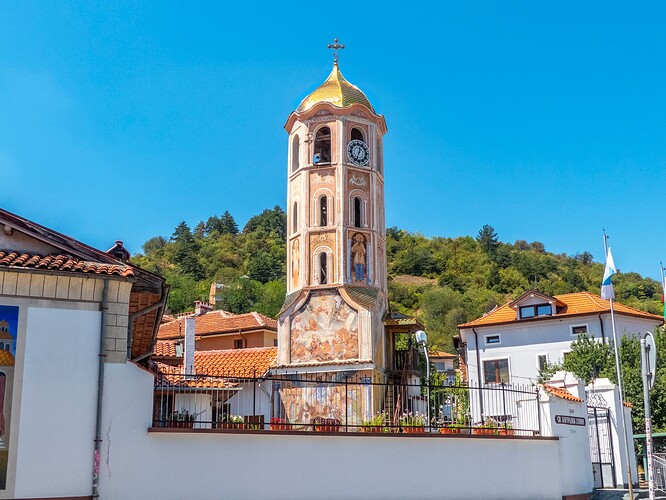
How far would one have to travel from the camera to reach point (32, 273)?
15.6 meters

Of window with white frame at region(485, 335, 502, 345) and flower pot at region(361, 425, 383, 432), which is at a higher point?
window with white frame at region(485, 335, 502, 345)

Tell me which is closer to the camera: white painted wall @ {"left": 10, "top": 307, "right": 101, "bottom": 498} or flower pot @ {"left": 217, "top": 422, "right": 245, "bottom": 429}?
white painted wall @ {"left": 10, "top": 307, "right": 101, "bottom": 498}

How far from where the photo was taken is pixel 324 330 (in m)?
35.8

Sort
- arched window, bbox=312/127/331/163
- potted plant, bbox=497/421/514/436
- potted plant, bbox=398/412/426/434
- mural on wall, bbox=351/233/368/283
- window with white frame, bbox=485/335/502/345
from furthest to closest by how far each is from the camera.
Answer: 1. window with white frame, bbox=485/335/502/345
2. arched window, bbox=312/127/331/163
3. mural on wall, bbox=351/233/368/283
4. potted plant, bbox=497/421/514/436
5. potted plant, bbox=398/412/426/434

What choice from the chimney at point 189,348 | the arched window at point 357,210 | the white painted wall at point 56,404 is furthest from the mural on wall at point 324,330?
the white painted wall at point 56,404

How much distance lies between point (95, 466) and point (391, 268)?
115279mm

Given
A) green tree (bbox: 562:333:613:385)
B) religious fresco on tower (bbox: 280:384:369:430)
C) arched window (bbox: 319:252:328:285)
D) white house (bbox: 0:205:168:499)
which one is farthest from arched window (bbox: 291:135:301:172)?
white house (bbox: 0:205:168:499)

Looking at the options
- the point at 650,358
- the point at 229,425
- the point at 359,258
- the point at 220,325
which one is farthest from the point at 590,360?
the point at 229,425

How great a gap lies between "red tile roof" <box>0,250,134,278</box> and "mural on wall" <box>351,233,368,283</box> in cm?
2090

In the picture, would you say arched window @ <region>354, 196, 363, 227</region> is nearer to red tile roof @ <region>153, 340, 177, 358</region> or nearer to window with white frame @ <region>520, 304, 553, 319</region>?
red tile roof @ <region>153, 340, 177, 358</region>

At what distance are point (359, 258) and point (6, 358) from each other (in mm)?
22963

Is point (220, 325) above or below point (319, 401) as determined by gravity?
above

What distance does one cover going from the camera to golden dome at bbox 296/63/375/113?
38.5 metres

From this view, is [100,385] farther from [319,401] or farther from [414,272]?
[414,272]
